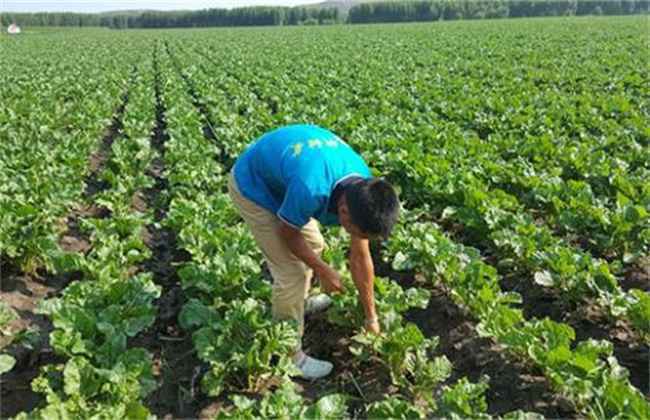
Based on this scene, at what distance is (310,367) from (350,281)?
0.93 metres

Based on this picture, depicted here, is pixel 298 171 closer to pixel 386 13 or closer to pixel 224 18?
pixel 386 13

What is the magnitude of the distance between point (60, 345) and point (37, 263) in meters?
2.39

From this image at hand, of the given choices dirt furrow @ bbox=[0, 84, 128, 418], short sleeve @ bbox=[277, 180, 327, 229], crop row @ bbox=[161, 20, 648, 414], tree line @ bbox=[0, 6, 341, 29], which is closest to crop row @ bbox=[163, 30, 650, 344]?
crop row @ bbox=[161, 20, 648, 414]

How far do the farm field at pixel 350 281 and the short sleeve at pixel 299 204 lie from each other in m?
0.97

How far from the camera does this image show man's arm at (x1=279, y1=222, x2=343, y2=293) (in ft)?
13.2

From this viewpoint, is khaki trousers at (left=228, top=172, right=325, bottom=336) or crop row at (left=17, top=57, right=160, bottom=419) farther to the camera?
khaki trousers at (left=228, top=172, right=325, bottom=336)

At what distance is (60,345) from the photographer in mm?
4340

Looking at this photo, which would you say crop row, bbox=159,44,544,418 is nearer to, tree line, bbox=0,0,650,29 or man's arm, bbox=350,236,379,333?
man's arm, bbox=350,236,379,333

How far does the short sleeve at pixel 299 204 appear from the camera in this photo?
3818 millimetres

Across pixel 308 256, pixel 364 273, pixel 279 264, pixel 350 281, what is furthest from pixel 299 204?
pixel 350 281

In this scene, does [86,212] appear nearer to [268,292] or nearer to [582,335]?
[268,292]

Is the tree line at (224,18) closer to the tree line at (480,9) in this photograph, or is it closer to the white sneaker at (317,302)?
the tree line at (480,9)

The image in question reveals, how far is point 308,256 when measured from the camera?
4.10m

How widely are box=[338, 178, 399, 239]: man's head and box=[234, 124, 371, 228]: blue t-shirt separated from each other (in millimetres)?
311
